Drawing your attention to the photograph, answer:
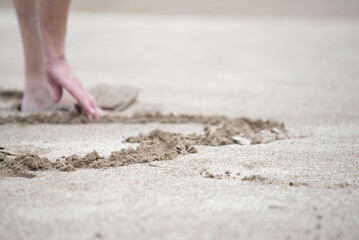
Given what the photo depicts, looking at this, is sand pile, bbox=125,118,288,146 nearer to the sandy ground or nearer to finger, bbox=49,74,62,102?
the sandy ground

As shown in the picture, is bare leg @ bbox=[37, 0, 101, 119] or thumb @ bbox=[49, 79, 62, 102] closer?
bare leg @ bbox=[37, 0, 101, 119]

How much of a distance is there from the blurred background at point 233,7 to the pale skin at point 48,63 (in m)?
8.30

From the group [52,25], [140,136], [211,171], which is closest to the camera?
[211,171]

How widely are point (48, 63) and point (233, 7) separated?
Result: 9450 mm

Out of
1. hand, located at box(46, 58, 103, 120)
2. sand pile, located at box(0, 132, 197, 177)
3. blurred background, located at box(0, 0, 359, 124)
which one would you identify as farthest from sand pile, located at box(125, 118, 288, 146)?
hand, located at box(46, 58, 103, 120)

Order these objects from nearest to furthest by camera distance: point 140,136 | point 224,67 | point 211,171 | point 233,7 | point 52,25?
point 211,171 → point 140,136 → point 52,25 → point 224,67 → point 233,7

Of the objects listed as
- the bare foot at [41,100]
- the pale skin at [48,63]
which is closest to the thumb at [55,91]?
the pale skin at [48,63]

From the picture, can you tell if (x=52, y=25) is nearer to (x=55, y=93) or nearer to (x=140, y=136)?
(x=55, y=93)

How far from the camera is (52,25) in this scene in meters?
2.05

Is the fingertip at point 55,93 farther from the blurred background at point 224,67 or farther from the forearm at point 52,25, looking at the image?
the blurred background at point 224,67

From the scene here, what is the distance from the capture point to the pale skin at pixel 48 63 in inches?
80.4

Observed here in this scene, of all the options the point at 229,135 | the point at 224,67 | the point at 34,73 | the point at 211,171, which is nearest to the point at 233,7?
the point at 224,67

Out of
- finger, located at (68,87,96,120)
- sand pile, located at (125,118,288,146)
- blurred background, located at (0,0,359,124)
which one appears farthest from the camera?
blurred background, located at (0,0,359,124)

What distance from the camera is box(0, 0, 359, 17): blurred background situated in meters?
10.1
